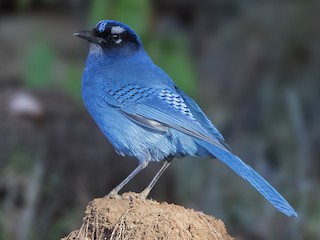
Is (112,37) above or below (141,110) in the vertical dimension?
above

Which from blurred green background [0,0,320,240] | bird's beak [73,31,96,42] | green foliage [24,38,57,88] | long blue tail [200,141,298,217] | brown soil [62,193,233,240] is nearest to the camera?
brown soil [62,193,233,240]

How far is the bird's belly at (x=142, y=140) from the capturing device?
19.1ft

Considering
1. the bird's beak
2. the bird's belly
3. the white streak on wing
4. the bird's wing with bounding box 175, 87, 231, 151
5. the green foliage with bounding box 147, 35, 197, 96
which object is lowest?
the green foliage with bounding box 147, 35, 197, 96

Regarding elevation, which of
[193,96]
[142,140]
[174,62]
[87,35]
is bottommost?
[193,96]

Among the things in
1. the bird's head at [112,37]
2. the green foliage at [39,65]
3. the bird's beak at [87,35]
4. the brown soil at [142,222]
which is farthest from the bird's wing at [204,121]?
the green foliage at [39,65]

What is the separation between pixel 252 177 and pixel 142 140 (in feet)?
2.19

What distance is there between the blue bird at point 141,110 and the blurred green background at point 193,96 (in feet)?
7.89

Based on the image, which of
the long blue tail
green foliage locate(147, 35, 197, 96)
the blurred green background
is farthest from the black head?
green foliage locate(147, 35, 197, 96)

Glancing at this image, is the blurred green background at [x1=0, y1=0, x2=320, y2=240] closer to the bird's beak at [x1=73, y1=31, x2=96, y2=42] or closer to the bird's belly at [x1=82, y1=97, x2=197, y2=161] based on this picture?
the bird's beak at [x1=73, y1=31, x2=96, y2=42]

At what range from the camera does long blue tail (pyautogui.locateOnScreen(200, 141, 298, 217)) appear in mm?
5383

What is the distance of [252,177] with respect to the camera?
555 cm

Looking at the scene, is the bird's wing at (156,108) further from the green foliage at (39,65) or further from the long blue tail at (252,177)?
the green foliage at (39,65)

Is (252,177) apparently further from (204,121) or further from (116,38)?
(116,38)

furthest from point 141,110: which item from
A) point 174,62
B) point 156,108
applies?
point 174,62
